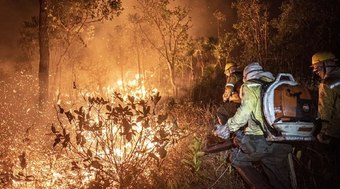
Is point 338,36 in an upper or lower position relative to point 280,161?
upper

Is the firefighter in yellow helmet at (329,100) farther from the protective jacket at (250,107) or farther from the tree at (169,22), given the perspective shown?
the tree at (169,22)

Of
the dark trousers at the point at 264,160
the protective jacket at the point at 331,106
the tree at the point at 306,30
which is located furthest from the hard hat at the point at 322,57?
the tree at the point at 306,30

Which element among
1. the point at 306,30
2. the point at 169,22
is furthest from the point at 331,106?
the point at 169,22

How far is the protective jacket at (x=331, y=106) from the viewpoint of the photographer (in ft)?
14.8

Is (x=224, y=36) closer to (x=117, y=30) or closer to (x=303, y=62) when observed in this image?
(x=117, y=30)

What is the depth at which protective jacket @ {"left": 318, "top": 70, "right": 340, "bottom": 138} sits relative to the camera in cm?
451

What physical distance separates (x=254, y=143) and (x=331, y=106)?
1.10m

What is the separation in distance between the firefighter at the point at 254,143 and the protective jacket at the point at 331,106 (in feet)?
1.80

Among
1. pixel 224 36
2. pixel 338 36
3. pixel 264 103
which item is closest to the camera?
pixel 264 103

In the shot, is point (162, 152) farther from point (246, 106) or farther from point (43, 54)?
point (43, 54)

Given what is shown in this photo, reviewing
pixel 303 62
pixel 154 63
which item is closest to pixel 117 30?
pixel 154 63

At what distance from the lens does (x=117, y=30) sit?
130 feet

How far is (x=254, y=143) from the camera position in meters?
4.45

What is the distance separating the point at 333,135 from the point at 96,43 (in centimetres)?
3821
